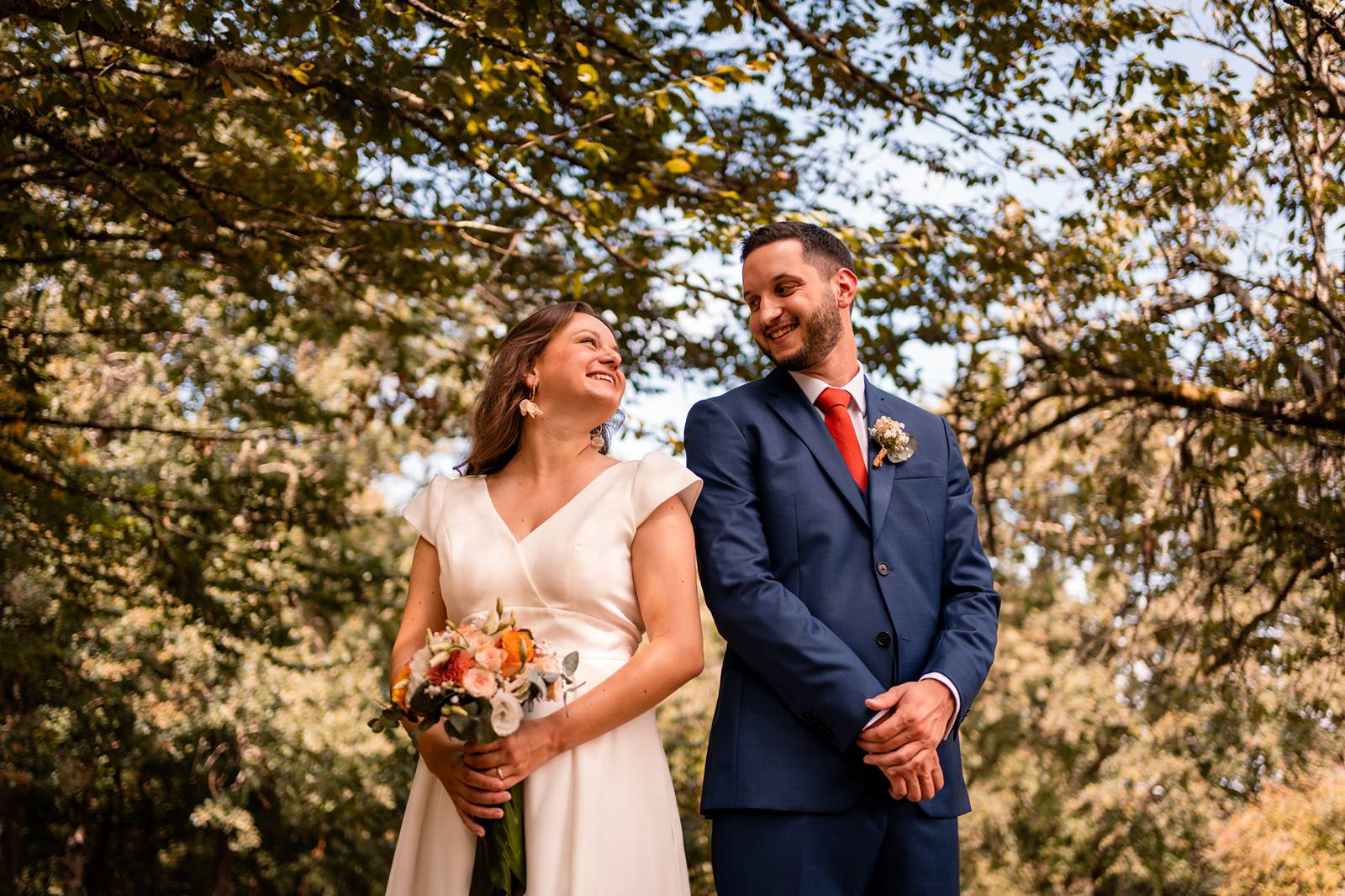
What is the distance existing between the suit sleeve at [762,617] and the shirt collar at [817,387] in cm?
26

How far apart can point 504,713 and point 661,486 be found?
2.36 feet

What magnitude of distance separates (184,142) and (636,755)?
13.5 feet

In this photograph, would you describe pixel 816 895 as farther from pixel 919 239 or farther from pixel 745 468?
pixel 919 239

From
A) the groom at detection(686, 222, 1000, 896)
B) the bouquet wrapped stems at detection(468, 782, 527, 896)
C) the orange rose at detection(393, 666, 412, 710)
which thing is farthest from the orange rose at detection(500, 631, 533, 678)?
the groom at detection(686, 222, 1000, 896)

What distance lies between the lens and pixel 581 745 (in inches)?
110

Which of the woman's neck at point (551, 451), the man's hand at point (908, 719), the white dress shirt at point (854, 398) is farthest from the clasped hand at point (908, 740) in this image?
the woman's neck at point (551, 451)

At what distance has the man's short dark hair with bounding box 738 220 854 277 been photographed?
307cm

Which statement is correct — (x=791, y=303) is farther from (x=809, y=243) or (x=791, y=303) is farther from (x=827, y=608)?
(x=827, y=608)

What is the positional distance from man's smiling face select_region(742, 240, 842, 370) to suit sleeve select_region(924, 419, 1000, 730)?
1.52 feet

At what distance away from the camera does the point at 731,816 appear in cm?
272

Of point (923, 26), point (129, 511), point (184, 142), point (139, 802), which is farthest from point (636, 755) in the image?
point (139, 802)

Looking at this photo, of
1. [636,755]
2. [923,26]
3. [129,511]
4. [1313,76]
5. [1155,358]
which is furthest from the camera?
[129,511]

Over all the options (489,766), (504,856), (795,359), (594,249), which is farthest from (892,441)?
(594,249)

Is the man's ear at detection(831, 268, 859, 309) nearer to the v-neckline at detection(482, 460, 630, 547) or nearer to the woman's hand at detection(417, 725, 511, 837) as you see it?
the v-neckline at detection(482, 460, 630, 547)
